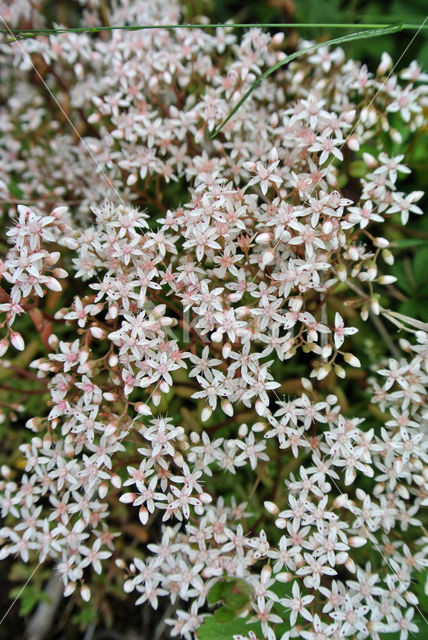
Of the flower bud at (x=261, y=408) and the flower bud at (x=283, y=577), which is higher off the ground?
the flower bud at (x=261, y=408)

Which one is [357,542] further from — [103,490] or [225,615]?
[103,490]

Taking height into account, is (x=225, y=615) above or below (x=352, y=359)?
below

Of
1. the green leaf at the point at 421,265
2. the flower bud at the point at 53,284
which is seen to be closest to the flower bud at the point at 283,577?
the flower bud at the point at 53,284

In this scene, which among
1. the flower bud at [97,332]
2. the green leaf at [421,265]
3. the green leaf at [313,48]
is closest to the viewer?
the green leaf at [313,48]

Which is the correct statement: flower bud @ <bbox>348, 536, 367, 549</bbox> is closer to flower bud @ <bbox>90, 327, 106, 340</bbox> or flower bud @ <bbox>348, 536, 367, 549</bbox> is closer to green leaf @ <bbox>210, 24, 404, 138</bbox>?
flower bud @ <bbox>90, 327, 106, 340</bbox>

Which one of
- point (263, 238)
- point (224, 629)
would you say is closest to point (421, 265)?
point (263, 238)

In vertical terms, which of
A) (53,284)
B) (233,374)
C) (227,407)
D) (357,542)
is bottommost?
(357,542)

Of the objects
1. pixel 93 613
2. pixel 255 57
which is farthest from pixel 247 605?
pixel 255 57

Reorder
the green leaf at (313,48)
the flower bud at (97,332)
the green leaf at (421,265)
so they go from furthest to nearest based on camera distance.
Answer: the green leaf at (421,265) → the flower bud at (97,332) → the green leaf at (313,48)

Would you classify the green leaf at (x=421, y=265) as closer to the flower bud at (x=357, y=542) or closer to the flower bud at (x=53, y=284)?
the flower bud at (x=357, y=542)

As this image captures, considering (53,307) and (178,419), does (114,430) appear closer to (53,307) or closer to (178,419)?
(178,419)

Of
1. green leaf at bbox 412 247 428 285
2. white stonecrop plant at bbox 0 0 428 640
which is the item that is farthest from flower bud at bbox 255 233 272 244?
green leaf at bbox 412 247 428 285
